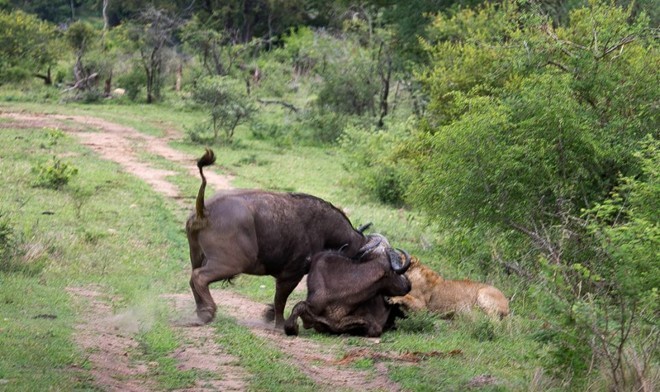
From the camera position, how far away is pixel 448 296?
38.9 ft

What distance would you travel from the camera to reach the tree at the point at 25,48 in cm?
3709

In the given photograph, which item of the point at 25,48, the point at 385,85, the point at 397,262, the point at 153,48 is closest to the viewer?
the point at 397,262

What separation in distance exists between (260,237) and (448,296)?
239cm

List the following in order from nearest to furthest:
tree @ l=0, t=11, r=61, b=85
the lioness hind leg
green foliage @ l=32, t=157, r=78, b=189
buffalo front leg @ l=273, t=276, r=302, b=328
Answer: buffalo front leg @ l=273, t=276, r=302, b=328 → the lioness hind leg → green foliage @ l=32, t=157, r=78, b=189 → tree @ l=0, t=11, r=61, b=85

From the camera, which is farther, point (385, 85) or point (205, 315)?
point (385, 85)

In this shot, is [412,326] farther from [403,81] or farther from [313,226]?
→ [403,81]

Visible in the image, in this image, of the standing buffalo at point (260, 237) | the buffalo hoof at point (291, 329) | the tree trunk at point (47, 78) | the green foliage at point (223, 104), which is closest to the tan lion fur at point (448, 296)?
the standing buffalo at point (260, 237)

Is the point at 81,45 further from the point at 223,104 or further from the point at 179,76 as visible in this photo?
the point at 223,104

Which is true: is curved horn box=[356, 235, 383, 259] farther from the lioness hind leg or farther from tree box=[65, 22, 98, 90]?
tree box=[65, 22, 98, 90]

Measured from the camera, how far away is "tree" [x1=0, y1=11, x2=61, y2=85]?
37.1 m

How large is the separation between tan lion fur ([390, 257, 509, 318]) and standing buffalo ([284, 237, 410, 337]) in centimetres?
67

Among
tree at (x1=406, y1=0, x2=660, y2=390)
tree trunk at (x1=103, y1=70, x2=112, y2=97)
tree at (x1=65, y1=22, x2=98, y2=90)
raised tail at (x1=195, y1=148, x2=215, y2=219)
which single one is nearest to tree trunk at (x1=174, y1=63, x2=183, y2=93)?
tree trunk at (x1=103, y1=70, x2=112, y2=97)

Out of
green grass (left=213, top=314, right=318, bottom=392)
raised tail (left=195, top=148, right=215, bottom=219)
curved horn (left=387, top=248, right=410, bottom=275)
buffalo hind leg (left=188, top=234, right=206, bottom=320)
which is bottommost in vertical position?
green grass (left=213, top=314, right=318, bottom=392)

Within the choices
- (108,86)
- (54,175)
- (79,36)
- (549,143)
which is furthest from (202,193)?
(79,36)
